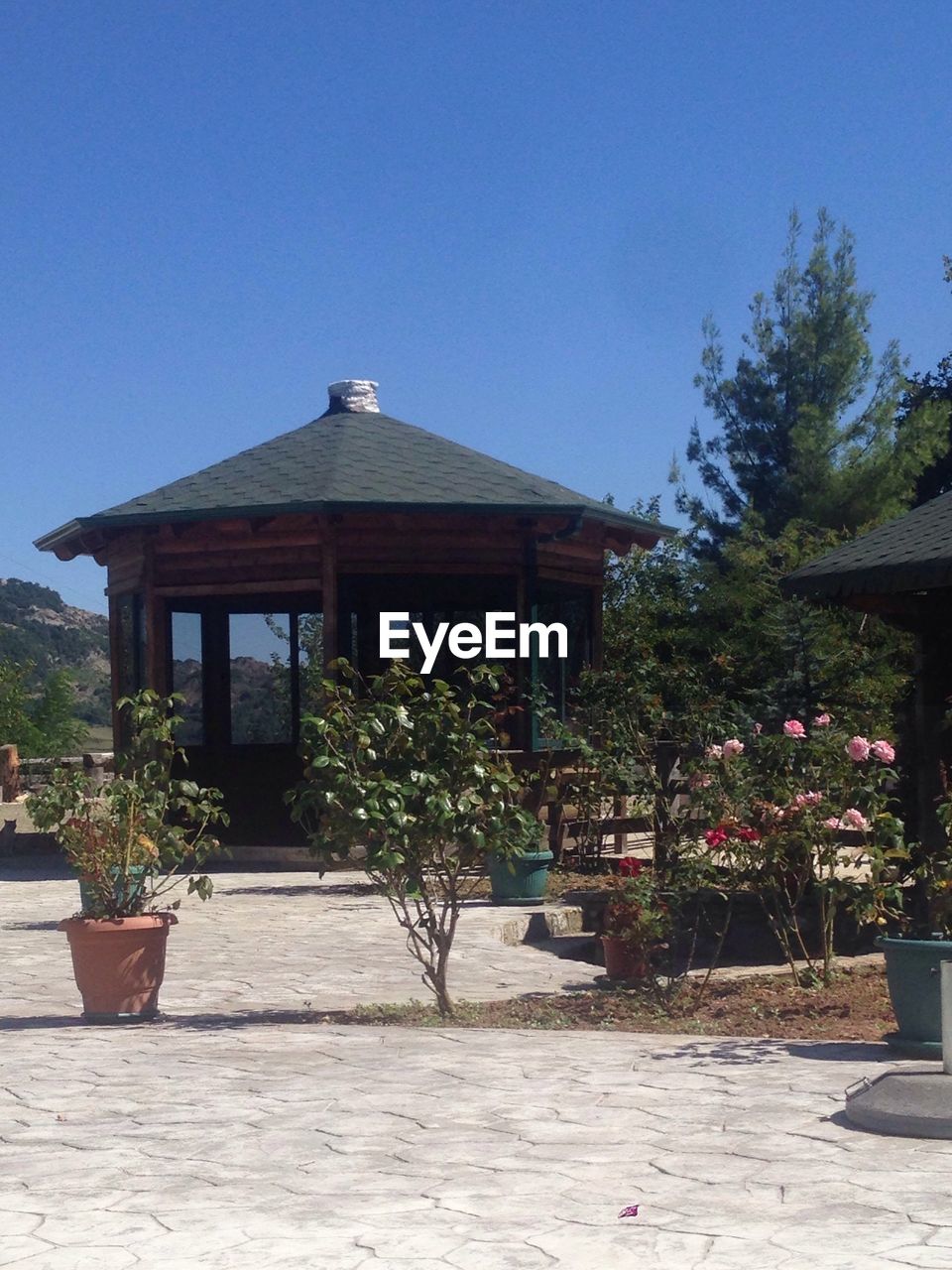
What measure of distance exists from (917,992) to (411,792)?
2.64 m

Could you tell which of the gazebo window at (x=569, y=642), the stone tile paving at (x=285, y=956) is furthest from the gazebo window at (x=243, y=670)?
the stone tile paving at (x=285, y=956)

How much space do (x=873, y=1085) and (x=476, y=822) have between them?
2656 millimetres

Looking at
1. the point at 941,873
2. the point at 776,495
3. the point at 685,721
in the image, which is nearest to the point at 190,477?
A: the point at 685,721

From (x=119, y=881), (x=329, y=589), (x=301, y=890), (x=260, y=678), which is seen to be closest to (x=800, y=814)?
(x=119, y=881)

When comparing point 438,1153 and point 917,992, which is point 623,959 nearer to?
point 917,992

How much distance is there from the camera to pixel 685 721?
1257 cm

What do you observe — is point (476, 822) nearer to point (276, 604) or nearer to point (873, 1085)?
point (873, 1085)

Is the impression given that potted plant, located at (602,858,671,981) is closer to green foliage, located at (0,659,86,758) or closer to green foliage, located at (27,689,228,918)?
green foliage, located at (27,689,228,918)

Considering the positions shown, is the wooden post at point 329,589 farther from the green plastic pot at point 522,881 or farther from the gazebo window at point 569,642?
the green plastic pot at point 522,881

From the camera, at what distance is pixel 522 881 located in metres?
13.5


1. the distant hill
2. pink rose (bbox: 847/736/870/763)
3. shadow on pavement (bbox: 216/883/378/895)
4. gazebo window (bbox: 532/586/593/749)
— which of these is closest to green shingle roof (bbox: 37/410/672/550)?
gazebo window (bbox: 532/586/593/749)

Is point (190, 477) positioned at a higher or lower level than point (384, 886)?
higher

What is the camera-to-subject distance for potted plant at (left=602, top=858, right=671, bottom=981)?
369 inches

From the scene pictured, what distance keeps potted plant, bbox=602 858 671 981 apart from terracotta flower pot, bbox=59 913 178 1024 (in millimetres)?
2791
